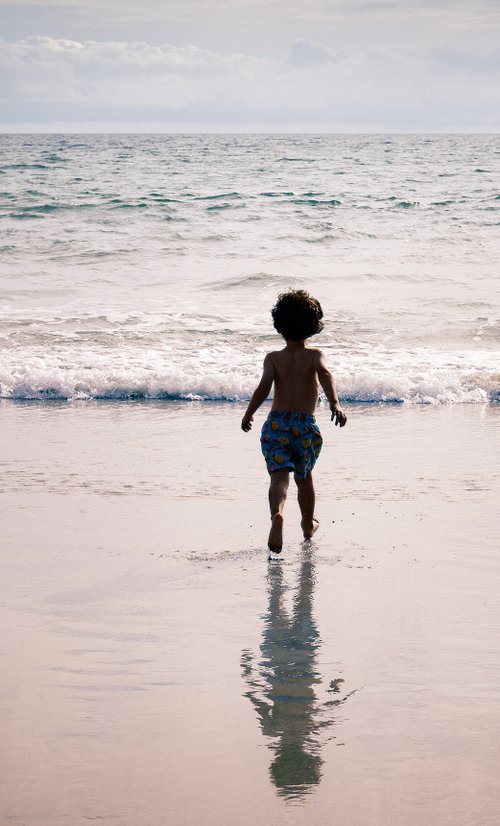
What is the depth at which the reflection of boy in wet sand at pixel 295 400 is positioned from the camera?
488 centimetres

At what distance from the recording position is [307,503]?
4910 millimetres

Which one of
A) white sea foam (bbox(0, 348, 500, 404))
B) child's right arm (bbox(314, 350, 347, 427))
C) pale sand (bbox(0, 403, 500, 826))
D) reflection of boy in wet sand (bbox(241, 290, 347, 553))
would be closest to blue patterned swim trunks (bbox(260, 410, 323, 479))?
reflection of boy in wet sand (bbox(241, 290, 347, 553))

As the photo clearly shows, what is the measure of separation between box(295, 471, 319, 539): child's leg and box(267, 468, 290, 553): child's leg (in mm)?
98

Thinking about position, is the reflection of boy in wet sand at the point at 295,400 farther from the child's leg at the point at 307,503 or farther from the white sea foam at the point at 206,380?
the white sea foam at the point at 206,380

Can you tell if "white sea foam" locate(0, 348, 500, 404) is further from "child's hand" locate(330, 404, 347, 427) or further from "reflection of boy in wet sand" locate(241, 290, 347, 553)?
"child's hand" locate(330, 404, 347, 427)

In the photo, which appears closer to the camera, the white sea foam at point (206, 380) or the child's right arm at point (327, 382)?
the child's right arm at point (327, 382)

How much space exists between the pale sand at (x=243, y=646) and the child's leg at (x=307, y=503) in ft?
0.28

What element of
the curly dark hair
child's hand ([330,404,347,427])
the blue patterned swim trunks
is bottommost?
the blue patterned swim trunks

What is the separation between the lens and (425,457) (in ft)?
22.2

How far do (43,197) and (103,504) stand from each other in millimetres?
22194

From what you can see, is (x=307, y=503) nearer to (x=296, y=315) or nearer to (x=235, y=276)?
(x=296, y=315)

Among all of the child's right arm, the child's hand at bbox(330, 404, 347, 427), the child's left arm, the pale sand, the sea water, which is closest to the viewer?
the pale sand

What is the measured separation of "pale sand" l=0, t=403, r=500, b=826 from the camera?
2537mm

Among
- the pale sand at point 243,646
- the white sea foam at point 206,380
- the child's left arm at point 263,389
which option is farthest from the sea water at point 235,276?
the child's left arm at point 263,389
